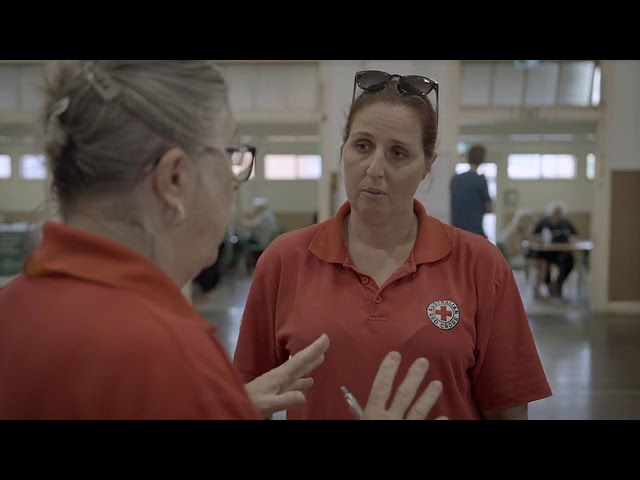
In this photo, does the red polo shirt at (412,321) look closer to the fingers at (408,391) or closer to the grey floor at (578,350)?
the fingers at (408,391)

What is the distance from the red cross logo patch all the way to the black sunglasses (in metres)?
0.52

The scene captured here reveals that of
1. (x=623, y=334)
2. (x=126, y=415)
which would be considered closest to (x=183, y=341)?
(x=126, y=415)

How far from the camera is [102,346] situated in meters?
0.73

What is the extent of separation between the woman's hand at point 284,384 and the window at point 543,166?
48.8ft

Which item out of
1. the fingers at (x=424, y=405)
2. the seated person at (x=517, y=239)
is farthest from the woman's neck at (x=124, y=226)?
the seated person at (x=517, y=239)

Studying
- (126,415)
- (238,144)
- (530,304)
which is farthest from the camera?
(530,304)

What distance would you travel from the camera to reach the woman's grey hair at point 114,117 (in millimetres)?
815

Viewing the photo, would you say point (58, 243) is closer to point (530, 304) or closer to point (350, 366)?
point (350, 366)

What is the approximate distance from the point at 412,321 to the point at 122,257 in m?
0.81

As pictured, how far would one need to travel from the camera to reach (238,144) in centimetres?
101

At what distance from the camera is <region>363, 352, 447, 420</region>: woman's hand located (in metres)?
1.02

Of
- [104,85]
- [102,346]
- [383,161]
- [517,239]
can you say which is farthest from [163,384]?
[517,239]

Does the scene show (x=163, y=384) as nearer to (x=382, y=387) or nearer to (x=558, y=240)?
(x=382, y=387)
